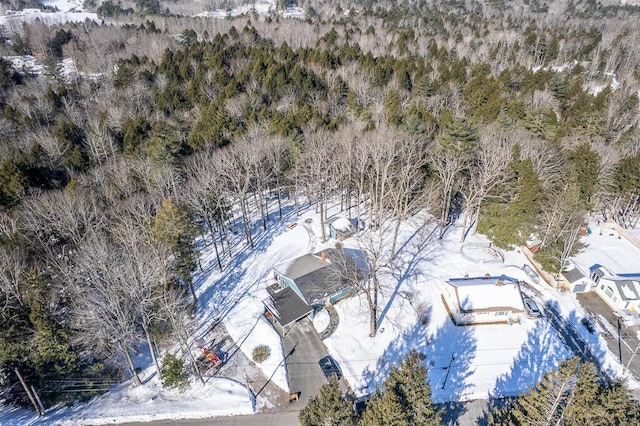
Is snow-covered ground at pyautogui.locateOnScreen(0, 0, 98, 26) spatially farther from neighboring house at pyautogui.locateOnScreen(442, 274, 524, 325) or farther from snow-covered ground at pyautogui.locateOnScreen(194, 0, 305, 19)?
neighboring house at pyautogui.locateOnScreen(442, 274, 524, 325)

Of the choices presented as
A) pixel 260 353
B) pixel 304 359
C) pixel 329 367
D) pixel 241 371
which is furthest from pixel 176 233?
pixel 329 367

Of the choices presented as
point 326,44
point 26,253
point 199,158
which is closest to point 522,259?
point 199,158

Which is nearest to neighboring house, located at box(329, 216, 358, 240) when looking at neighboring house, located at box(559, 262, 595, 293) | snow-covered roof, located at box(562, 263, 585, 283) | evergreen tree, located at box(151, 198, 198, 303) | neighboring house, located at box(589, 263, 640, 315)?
evergreen tree, located at box(151, 198, 198, 303)

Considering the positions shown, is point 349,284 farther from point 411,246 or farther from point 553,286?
point 553,286

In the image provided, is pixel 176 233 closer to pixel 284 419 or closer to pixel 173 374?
pixel 173 374

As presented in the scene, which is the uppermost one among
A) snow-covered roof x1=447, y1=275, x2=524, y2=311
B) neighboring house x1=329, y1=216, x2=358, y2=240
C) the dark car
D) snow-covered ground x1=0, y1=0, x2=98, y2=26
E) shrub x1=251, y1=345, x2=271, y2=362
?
snow-covered ground x1=0, y1=0, x2=98, y2=26

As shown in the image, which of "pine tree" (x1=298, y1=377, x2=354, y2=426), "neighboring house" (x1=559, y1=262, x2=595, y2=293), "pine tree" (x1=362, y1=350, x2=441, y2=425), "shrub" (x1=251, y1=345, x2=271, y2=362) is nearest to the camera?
"pine tree" (x1=362, y1=350, x2=441, y2=425)

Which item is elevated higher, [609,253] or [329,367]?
[609,253]
